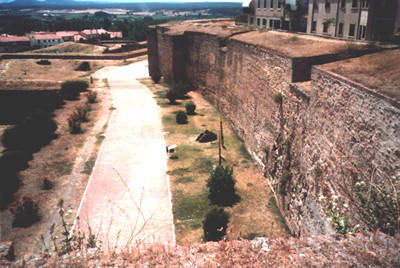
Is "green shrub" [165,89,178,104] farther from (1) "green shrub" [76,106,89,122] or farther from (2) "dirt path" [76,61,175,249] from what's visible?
(1) "green shrub" [76,106,89,122]

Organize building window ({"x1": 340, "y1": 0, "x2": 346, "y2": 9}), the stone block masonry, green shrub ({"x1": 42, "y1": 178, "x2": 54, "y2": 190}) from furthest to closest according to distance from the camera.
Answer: building window ({"x1": 340, "y1": 0, "x2": 346, "y2": 9}) < green shrub ({"x1": 42, "y1": 178, "x2": 54, "y2": 190}) < the stone block masonry

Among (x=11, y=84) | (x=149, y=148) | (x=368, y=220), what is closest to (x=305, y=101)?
(x=368, y=220)

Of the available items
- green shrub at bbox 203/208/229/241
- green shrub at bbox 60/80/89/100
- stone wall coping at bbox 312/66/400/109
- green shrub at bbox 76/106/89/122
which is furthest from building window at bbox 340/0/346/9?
green shrub at bbox 60/80/89/100

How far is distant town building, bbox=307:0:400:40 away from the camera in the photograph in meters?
15.0

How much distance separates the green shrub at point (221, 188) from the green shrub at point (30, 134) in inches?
319

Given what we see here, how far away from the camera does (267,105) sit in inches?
440

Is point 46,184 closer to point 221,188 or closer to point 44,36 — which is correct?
point 221,188

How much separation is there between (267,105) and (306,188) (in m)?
4.09

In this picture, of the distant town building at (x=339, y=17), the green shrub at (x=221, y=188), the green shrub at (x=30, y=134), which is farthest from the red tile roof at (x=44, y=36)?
the green shrub at (x=221, y=188)

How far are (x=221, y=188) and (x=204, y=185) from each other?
3.96ft

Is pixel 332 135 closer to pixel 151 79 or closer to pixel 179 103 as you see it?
pixel 179 103

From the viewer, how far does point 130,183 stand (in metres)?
11.1

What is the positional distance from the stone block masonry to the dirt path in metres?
3.51

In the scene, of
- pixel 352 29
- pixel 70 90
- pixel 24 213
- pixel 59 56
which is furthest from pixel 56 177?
pixel 59 56
